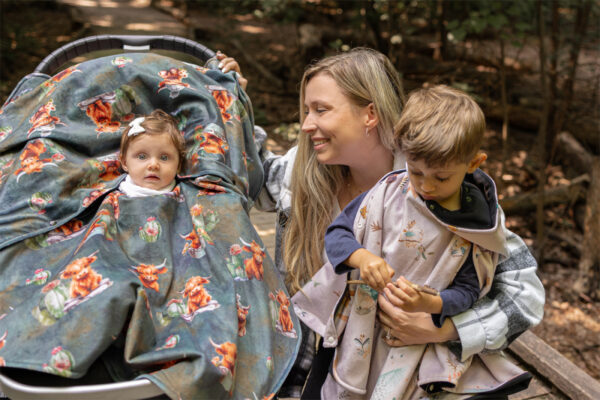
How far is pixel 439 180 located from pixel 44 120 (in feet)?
4.22

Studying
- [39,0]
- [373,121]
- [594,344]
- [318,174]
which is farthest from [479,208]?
[39,0]

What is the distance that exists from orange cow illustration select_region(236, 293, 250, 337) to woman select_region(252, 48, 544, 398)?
0.39 meters

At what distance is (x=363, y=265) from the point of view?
1.47m

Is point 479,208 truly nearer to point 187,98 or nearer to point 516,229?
point 187,98

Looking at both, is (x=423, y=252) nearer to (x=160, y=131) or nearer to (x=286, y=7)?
(x=160, y=131)

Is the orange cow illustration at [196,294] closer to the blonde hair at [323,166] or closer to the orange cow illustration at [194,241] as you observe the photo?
the orange cow illustration at [194,241]

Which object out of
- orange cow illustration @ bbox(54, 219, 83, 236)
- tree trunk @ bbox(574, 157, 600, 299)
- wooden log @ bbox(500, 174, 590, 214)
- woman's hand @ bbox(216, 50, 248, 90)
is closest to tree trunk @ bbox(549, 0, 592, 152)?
wooden log @ bbox(500, 174, 590, 214)

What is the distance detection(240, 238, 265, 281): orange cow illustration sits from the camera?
5.36 feet

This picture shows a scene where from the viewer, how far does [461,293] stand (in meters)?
1.54

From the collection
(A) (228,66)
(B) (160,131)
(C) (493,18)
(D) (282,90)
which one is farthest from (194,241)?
(D) (282,90)

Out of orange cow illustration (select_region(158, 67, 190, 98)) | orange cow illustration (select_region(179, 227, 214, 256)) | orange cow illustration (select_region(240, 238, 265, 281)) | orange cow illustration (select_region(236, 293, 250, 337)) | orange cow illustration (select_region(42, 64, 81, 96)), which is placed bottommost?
orange cow illustration (select_region(236, 293, 250, 337))

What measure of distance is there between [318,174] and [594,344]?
8.62 feet

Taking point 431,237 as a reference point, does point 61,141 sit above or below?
above

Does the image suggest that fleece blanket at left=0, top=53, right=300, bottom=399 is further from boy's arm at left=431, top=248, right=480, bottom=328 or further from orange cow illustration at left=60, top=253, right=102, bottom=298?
boy's arm at left=431, top=248, right=480, bottom=328
